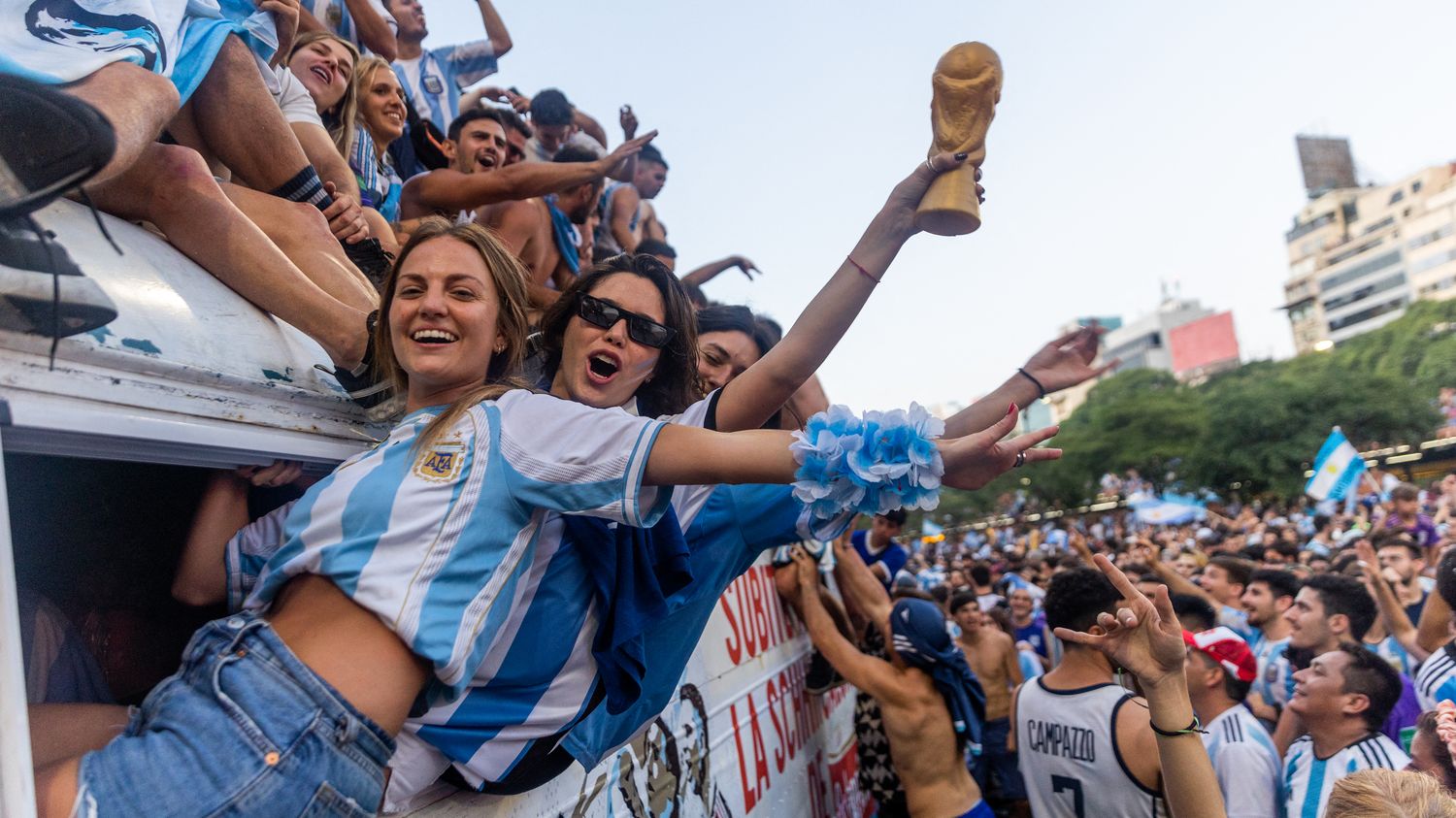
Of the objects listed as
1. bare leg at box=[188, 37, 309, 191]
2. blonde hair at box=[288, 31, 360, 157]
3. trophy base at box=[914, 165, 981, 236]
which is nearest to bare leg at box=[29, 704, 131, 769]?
bare leg at box=[188, 37, 309, 191]

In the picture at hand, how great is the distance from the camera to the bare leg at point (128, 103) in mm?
1663

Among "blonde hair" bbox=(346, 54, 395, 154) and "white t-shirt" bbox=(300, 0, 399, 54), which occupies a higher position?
"white t-shirt" bbox=(300, 0, 399, 54)

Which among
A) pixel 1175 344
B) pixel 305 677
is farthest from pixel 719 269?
pixel 1175 344

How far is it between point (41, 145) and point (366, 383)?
76 centimetres

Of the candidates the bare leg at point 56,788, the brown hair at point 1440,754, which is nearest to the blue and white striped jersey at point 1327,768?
the brown hair at point 1440,754

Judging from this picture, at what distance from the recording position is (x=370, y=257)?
2820 millimetres

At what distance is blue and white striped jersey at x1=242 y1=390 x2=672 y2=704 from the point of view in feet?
5.22

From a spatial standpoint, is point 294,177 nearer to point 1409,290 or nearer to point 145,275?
point 145,275

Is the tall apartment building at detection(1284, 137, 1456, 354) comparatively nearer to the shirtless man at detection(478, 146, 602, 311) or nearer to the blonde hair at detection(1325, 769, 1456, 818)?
the shirtless man at detection(478, 146, 602, 311)

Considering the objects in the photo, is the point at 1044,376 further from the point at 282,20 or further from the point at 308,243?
the point at 282,20

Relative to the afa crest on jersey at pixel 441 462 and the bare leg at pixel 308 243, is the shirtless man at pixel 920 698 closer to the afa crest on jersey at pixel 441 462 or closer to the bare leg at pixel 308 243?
the bare leg at pixel 308 243

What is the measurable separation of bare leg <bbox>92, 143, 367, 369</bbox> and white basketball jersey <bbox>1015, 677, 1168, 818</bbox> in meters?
2.80

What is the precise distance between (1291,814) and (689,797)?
2.16m

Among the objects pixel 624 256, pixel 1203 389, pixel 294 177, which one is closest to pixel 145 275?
pixel 294 177
